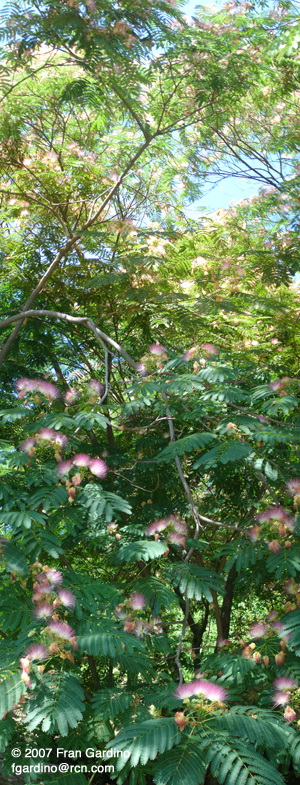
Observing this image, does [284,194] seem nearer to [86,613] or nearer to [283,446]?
[283,446]

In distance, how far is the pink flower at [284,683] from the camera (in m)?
2.29

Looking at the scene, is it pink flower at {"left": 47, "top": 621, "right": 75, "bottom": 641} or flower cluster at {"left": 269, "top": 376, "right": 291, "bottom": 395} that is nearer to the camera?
pink flower at {"left": 47, "top": 621, "right": 75, "bottom": 641}

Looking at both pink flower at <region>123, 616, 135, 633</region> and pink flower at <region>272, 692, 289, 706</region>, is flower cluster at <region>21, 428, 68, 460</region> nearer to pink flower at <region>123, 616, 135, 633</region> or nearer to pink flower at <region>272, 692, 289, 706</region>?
pink flower at <region>123, 616, 135, 633</region>

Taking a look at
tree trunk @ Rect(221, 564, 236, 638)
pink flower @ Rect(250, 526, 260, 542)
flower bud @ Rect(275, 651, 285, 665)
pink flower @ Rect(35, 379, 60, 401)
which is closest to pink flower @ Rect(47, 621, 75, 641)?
flower bud @ Rect(275, 651, 285, 665)

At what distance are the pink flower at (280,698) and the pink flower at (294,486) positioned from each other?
90 centimetres

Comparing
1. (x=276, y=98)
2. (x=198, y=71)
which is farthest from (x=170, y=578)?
(x=276, y=98)

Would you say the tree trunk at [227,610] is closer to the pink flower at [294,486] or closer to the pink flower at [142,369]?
the pink flower at [294,486]

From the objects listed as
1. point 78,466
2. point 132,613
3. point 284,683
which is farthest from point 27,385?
point 284,683

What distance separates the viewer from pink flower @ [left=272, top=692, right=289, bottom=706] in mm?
2246

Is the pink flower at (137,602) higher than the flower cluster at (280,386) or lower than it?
lower

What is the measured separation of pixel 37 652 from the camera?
80.9 inches

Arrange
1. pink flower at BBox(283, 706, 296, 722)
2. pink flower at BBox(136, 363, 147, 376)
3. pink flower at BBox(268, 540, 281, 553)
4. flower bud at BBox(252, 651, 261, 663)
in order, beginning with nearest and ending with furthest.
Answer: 1. pink flower at BBox(283, 706, 296, 722)
2. flower bud at BBox(252, 651, 261, 663)
3. pink flower at BBox(268, 540, 281, 553)
4. pink flower at BBox(136, 363, 147, 376)

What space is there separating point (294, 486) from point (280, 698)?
980mm

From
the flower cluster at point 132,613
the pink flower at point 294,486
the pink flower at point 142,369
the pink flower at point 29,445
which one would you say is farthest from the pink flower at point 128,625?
the pink flower at point 142,369
